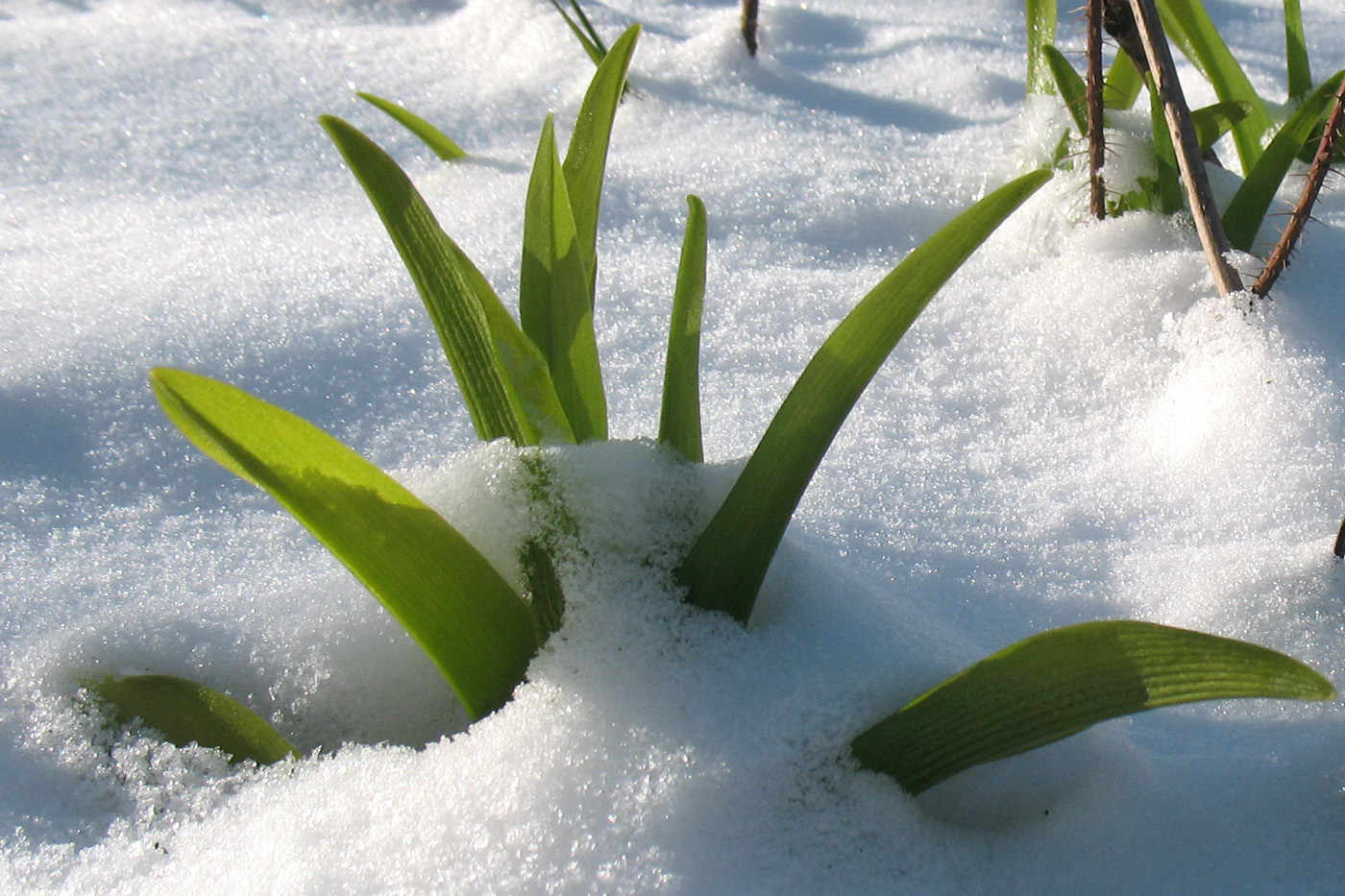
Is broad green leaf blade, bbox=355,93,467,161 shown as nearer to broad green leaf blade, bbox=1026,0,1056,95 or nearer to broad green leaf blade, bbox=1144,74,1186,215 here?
broad green leaf blade, bbox=1026,0,1056,95

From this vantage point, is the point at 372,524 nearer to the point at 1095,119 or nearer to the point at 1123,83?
the point at 1095,119

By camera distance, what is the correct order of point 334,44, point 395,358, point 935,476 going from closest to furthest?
point 935,476 → point 395,358 → point 334,44

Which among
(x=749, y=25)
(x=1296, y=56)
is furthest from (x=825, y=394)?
(x=749, y=25)

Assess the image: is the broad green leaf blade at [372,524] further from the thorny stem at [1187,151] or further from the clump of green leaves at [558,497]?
the thorny stem at [1187,151]

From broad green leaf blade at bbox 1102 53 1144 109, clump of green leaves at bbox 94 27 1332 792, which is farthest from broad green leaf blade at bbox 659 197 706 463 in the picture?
broad green leaf blade at bbox 1102 53 1144 109

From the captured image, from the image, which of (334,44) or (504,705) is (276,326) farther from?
(334,44)

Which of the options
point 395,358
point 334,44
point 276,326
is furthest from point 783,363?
point 334,44

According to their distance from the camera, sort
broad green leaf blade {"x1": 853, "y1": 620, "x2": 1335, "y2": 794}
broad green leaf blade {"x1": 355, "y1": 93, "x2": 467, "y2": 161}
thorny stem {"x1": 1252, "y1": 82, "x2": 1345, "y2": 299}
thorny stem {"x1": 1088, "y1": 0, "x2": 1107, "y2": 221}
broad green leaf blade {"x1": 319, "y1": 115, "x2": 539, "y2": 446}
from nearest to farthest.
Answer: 1. broad green leaf blade {"x1": 853, "y1": 620, "x2": 1335, "y2": 794}
2. broad green leaf blade {"x1": 319, "y1": 115, "x2": 539, "y2": 446}
3. thorny stem {"x1": 1252, "y1": 82, "x2": 1345, "y2": 299}
4. thorny stem {"x1": 1088, "y1": 0, "x2": 1107, "y2": 221}
5. broad green leaf blade {"x1": 355, "y1": 93, "x2": 467, "y2": 161}
